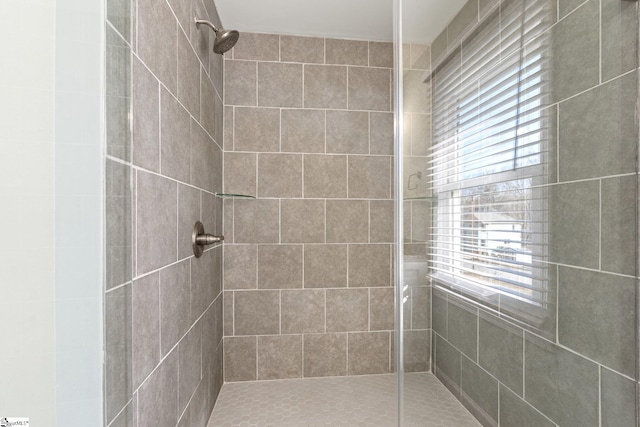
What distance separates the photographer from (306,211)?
1.66m

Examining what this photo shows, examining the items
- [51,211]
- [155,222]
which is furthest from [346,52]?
[51,211]

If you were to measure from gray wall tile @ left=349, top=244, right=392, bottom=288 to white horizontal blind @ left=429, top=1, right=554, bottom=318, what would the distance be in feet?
2.73

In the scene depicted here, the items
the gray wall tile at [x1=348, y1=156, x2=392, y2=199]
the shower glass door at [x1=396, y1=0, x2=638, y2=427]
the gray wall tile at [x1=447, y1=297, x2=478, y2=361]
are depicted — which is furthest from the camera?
the gray wall tile at [x1=348, y1=156, x2=392, y2=199]

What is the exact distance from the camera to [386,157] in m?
1.72

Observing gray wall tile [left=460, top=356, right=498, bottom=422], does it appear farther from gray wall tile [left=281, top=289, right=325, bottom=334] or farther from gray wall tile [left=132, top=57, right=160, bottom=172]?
gray wall tile [left=132, top=57, right=160, bottom=172]

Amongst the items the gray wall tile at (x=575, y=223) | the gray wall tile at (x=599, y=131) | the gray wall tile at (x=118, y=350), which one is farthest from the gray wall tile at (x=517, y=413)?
the gray wall tile at (x=118, y=350)

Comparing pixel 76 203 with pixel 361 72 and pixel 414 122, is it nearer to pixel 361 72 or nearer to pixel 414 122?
pixel 414 122

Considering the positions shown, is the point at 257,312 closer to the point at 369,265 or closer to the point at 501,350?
the point at 369,265

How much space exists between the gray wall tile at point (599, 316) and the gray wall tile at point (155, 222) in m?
0.98

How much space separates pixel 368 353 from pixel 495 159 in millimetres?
1329

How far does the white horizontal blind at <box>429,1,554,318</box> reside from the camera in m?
0.70

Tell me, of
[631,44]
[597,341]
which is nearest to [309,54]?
[631,44]

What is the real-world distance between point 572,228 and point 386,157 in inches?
45.1

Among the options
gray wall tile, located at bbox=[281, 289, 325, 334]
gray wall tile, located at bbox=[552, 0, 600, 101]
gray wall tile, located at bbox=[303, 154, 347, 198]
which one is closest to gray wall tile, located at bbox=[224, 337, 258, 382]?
gray wall tile, located at bbox=[281, 289, 325, 334]
